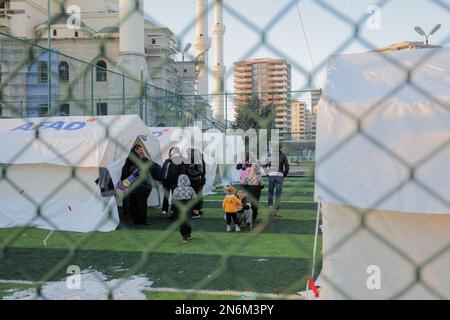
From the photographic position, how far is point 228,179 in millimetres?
2094

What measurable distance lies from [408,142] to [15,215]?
303 inches

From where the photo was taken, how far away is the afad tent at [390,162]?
7.00ft

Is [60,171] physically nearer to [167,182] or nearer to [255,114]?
[167,182]

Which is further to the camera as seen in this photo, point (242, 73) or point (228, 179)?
point (228, 179)

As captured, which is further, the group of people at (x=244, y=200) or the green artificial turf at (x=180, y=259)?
the group of people at (x=244, y=200)

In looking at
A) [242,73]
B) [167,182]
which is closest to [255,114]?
[242,73]

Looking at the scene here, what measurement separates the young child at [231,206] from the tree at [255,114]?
5604 mm

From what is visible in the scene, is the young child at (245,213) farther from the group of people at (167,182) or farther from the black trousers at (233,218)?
the group of people at (167,182)

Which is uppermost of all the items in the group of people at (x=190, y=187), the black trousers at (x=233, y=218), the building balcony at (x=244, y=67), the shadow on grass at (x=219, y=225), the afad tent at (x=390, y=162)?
the building balcony at (x=244, y=67)

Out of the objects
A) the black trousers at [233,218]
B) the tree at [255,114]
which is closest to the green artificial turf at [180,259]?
the black trousers at [233,218]

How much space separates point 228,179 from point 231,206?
206 inches

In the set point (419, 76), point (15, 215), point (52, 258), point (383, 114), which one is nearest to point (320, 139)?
point (383, 114)
